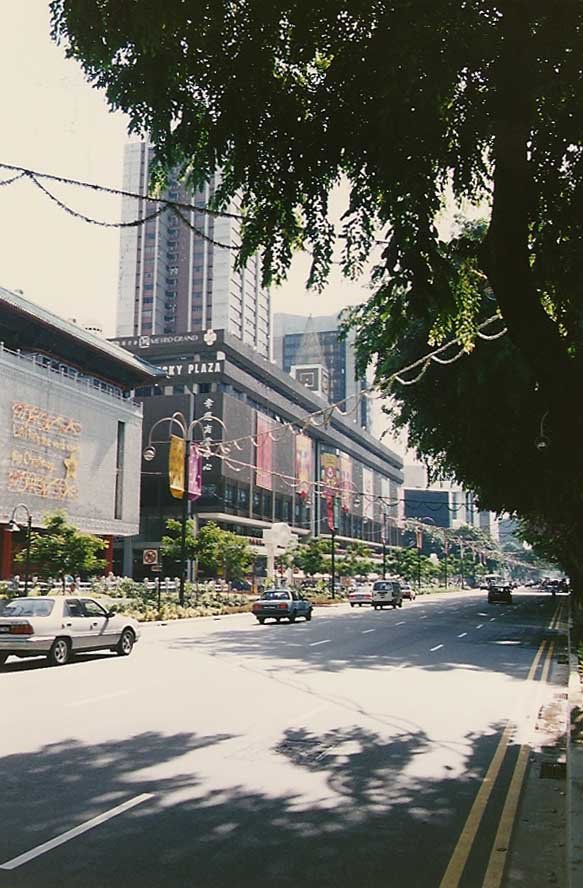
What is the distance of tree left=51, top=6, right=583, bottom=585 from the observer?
7293mm

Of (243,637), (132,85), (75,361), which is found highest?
(75,361)

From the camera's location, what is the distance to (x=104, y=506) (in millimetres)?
79438

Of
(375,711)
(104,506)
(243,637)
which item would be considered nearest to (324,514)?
(104,506)

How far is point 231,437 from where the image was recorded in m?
101

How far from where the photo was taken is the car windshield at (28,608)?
18.8 metres

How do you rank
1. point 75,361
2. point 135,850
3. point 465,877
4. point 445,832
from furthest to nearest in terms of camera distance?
1. point 75,361
2. point 445,832
3. point 135,850
4. point 465,877

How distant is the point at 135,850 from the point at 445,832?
2.46 metres

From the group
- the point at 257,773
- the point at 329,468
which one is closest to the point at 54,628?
the point at 257,773

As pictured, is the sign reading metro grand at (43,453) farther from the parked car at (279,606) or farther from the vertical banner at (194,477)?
the parked car at (279,606)

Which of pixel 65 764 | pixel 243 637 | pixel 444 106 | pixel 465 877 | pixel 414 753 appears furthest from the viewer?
pixel 243 637

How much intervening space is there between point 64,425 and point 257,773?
66623mm

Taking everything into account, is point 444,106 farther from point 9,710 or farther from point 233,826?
point 9,710

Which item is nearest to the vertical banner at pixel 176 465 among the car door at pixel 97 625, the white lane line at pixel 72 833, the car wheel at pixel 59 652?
the car door at pixel 97 625

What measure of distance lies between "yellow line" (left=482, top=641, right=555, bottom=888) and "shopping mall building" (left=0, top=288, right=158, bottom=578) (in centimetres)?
5435
